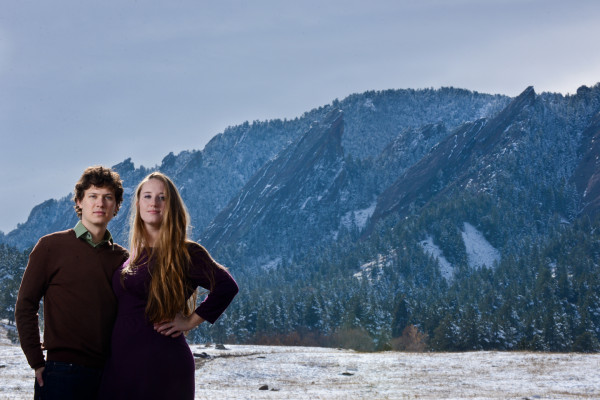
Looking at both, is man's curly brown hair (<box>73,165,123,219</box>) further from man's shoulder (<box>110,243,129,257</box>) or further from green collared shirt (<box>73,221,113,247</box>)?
man's shoulder (<box>110,243,129,257</box>)

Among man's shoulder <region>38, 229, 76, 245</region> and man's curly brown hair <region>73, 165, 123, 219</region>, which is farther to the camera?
man's curly brown hair <region>73, 165, 123, 219</region>

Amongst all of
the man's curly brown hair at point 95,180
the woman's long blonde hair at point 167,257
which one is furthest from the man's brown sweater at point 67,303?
the man's curly brown hair at point 95,180

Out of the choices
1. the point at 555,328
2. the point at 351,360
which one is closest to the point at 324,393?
the point at 351,360

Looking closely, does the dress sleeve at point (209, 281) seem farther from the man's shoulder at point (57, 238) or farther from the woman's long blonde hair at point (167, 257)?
the man's shoulder at point (57, 238)

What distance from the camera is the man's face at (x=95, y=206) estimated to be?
8.29 metres

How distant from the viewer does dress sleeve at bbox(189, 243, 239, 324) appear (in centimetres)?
823

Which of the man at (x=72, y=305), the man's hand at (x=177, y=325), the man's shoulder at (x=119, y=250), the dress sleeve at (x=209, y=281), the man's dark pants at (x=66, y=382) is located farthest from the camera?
the man's shoulder at (x=119, y=250)

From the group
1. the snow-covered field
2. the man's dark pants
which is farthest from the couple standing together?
the snow-covered field

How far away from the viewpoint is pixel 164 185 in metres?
8.32

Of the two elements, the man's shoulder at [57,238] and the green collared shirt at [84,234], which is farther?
the green collared shirt at [84,234]

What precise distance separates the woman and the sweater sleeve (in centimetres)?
78

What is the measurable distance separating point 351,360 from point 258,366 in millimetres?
8718

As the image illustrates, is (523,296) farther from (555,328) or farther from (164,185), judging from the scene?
(164,185)

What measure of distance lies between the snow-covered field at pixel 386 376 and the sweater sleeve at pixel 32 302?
2733cm
